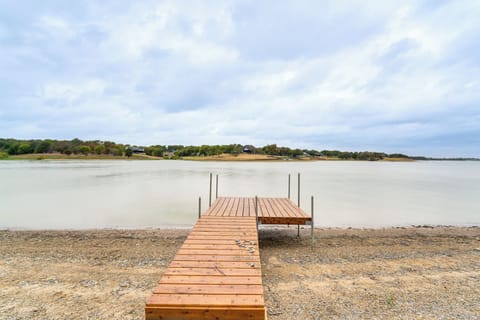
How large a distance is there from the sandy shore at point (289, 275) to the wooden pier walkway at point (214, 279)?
72 centimetres

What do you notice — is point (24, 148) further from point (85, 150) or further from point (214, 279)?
point (214, 279)

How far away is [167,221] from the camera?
8836mm

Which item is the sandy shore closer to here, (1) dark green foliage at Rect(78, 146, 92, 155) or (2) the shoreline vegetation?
(2) the shoreline vegetation

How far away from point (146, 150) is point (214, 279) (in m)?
100

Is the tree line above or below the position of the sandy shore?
above

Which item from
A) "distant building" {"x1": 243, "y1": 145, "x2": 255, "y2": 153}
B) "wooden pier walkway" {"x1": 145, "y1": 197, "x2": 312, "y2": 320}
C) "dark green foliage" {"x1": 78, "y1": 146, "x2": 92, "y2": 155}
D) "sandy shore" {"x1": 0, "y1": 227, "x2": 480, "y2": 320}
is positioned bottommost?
"sandy shore" {"x1": 0, "y1": 227, "x2": 480, "y2": 320}

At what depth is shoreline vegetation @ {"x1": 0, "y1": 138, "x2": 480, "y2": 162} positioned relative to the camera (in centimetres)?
7115

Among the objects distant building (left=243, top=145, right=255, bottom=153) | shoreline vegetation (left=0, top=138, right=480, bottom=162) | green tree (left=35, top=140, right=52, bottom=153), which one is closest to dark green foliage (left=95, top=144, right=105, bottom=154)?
shoreline vegetation (left=0, top=138, right=480, bottom=162)

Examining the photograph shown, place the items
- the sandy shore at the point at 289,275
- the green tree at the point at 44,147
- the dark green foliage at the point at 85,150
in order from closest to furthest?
1. the sandy shore at the point at 289,275
2. the green tree at the point at 44,147
3. the dark green foliage at the point at 85,150

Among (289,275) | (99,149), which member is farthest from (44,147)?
(289,275)

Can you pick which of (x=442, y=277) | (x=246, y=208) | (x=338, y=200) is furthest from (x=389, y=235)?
(x=338, y=200)

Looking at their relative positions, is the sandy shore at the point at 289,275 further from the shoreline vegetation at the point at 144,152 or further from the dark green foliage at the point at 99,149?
the dark green foliage at the point at 99,149

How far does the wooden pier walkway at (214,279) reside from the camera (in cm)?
220

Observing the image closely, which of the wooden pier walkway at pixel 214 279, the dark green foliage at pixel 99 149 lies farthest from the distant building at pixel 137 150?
the wooden pier walkway at pixel 214 279
